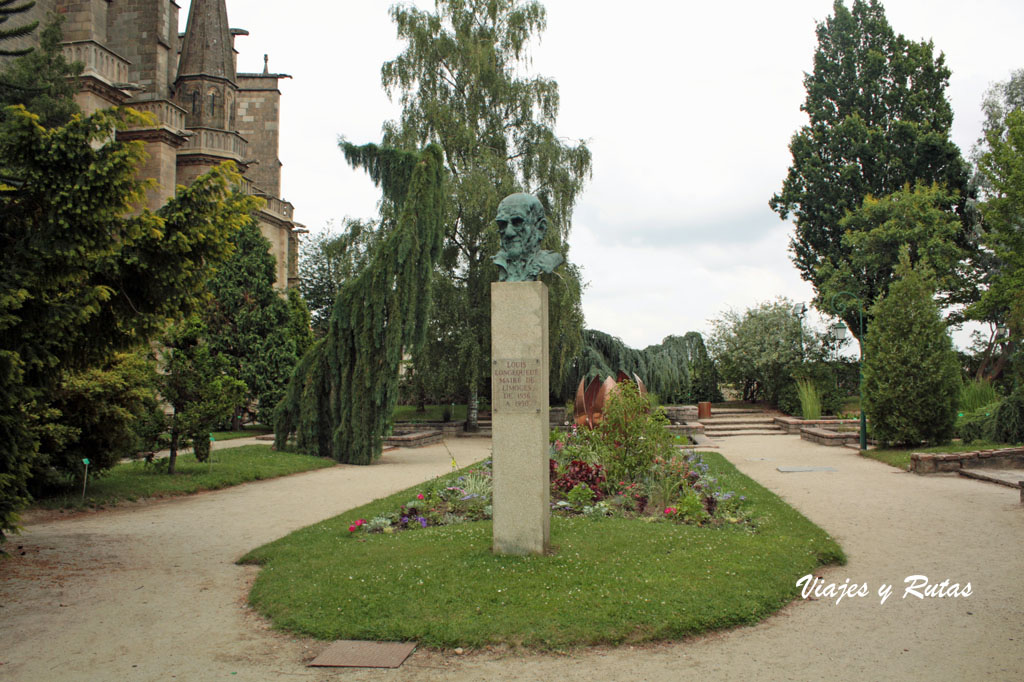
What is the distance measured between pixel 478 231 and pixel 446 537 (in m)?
19.0

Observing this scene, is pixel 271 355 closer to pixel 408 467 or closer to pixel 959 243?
pixel 408 467

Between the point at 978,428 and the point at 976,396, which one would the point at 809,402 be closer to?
the point at 976,396

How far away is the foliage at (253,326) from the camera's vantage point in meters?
25.6

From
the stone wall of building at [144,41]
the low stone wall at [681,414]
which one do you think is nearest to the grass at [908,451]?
the low stone wall at [681,414]

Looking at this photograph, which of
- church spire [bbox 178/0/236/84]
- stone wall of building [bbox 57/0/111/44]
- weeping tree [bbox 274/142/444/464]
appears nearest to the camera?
weeping tree [bbox 274/142/444/464]

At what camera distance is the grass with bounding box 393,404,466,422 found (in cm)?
3212

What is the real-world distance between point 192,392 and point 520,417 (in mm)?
8476

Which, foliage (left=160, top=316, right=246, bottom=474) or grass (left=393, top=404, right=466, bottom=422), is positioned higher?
foliage (left=160, top=316, right=246, bottom=474)

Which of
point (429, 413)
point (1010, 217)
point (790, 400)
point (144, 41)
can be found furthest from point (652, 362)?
point (144, 41)

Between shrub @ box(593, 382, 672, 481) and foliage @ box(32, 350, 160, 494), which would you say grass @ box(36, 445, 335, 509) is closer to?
foliage @ box(32, 350, 160, 494)

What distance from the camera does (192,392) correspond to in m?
13.0

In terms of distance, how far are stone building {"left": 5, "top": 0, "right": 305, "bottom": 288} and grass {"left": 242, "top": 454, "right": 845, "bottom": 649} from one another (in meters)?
19.6

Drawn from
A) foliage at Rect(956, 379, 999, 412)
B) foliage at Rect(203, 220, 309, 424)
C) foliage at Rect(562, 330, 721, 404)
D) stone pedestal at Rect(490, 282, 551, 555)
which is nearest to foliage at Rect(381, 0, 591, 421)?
foliage at Rect(562, 330, 721, 404)

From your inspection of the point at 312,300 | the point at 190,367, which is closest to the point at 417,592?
the point at 190,367
